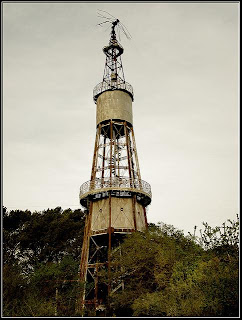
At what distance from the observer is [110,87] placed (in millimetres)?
32000

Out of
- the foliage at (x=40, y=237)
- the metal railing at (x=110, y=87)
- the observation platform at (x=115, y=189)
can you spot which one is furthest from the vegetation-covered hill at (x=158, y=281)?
the metal railing at (x=110, y=87)

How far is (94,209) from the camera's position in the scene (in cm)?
2748

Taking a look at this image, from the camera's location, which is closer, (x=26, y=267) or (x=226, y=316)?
(x=226, y=316)

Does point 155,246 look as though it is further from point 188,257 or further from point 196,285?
point 196,285

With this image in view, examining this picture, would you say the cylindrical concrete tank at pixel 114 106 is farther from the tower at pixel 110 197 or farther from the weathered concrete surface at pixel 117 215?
the weathered concrete surface at pixel 117 215

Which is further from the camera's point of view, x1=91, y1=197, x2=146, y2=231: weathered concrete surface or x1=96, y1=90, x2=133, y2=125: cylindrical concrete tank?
x1=96, y1=90, x2=133, y2=125: cylindrical concrete tank

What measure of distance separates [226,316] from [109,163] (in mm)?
17623

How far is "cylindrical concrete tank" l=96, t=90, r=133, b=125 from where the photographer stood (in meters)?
30.2

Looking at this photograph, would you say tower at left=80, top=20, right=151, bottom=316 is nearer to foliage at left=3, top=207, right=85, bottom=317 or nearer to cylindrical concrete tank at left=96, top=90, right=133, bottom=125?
cylindrical concrete tank at left=96, top=90, right=133, bottom=125

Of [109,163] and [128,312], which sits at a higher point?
[109,163]

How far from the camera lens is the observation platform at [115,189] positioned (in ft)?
85.8

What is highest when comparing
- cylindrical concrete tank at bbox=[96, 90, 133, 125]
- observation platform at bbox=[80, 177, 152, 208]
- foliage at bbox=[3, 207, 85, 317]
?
cylindrical concrete tank at bbox=[96, 90, 133, 125]

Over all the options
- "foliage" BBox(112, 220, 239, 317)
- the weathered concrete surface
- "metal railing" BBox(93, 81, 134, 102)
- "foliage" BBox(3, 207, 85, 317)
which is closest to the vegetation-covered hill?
"foliage" BBox(112, 220, 239, 317)

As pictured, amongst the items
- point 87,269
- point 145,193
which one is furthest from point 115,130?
point 87,269
